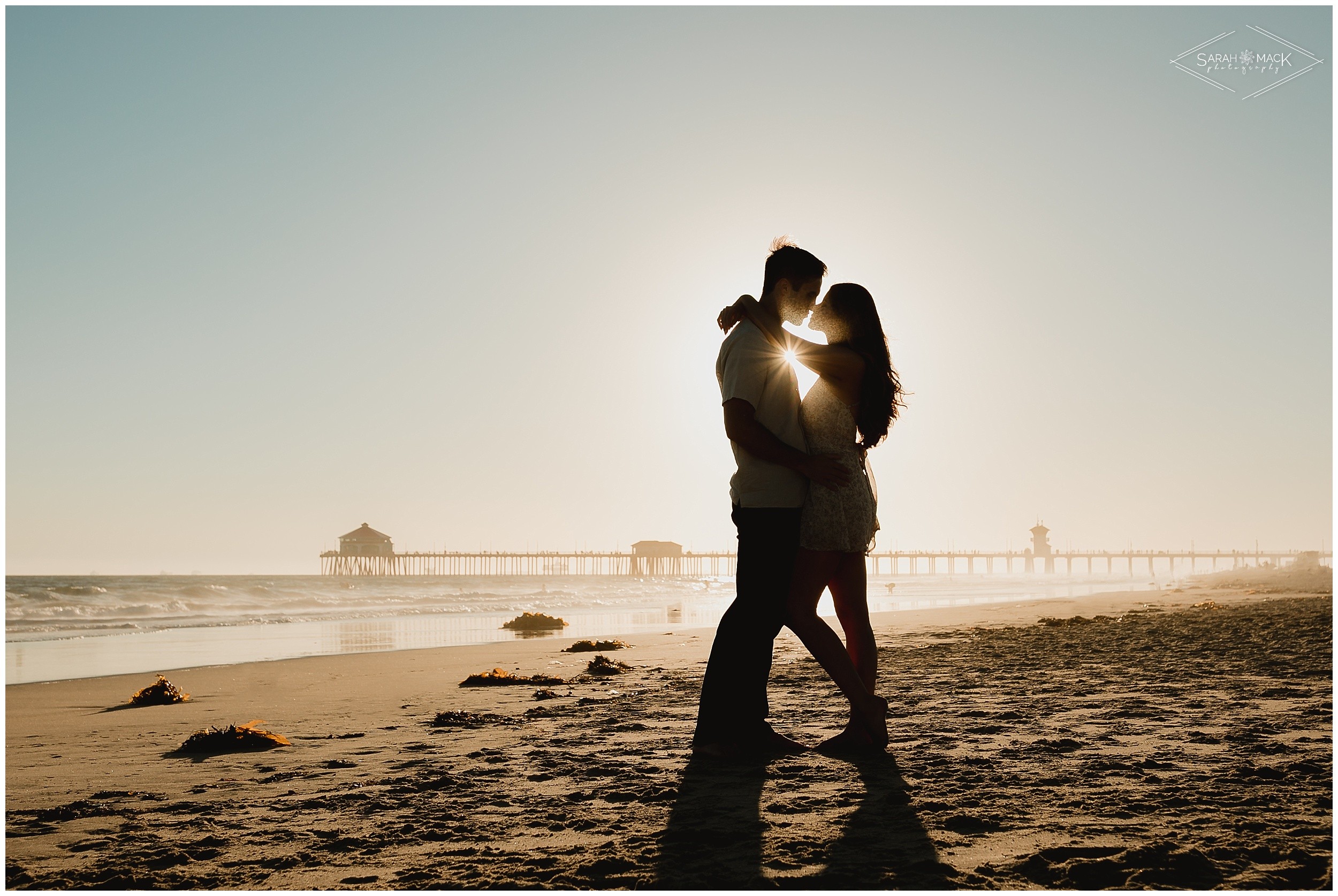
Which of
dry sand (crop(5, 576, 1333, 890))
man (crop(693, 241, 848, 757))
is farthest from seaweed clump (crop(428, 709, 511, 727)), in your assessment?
man (crop(693, 241, 848, 757))

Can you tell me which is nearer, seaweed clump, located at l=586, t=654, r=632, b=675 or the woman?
the woman

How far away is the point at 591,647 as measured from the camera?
29.8ft

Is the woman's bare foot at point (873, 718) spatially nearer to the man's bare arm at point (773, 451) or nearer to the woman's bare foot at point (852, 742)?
the woman's bare foot at point (852, 742)

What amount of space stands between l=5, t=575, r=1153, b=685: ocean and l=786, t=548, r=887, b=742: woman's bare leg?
7108 mm

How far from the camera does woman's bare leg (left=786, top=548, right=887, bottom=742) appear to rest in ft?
10.1

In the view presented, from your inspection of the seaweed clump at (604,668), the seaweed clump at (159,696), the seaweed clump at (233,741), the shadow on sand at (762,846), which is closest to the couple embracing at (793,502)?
the shadow on sand at (762,846)

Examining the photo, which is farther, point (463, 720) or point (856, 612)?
point (463, 720)

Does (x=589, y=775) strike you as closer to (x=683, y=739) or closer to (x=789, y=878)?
(x=683, y=739)

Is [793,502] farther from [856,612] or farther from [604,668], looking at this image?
[604,668]

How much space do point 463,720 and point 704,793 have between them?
186cm

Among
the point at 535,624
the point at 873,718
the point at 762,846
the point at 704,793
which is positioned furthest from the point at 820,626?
the point at 535,624

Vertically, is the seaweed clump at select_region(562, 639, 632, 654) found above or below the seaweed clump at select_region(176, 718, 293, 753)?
below

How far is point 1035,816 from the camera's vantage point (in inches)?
84.0

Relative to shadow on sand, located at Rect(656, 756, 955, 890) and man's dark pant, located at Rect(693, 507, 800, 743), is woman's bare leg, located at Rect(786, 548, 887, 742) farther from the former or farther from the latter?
shadow on sand, located at Rect(656, 756, 955, 890)
